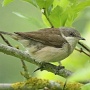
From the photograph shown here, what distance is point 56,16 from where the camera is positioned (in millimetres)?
1966

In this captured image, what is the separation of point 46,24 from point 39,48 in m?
0.82

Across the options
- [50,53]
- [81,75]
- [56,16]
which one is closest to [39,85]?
[56,16]

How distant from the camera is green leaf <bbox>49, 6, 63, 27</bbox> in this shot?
1946 millimetres

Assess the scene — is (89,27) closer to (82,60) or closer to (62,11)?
(62,11)

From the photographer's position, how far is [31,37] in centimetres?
286

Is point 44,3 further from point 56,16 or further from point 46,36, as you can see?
point 46,36

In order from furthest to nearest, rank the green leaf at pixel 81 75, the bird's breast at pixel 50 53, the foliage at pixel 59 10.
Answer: the bird's breast at pixel 50 53, the foliage at pixel 59 10, the green leaf at pixel 81 75

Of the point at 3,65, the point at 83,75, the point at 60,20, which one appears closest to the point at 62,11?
the point at 60,20

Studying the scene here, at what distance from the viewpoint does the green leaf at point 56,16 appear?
195 centimetres

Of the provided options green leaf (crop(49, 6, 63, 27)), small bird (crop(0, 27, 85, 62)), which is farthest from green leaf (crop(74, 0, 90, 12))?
small bird (crop(0, 27, 85, 62))

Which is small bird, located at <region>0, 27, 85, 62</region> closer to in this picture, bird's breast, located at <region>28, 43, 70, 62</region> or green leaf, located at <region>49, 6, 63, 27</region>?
bird's breast, located at <region>28, 43, 70, 62</region>

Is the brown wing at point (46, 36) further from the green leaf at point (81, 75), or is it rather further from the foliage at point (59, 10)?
the green leaf at point (81, 75)

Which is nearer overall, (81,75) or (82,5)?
(81,75)

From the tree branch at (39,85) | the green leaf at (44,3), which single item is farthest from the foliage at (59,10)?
the tree branch at (39,85)
